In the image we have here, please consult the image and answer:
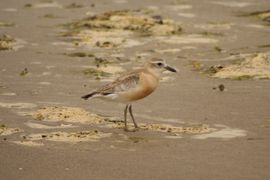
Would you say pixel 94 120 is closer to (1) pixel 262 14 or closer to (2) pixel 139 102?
(2) pixel 139 102

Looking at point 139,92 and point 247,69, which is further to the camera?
point 247,69

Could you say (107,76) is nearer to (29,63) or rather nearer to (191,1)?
(29,63)

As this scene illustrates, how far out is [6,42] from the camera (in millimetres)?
15906

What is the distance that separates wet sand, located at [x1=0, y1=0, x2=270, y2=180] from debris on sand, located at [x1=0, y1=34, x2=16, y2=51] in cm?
4

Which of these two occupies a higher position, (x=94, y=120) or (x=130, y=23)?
(x=130, y=23)

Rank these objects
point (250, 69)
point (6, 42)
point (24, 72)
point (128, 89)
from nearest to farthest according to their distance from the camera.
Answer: point (128, 89)
point (250, 69)
point (24, 72)
point (6, 42)

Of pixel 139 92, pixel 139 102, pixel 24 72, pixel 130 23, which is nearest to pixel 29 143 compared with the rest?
pixel 139 92

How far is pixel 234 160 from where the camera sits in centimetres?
845

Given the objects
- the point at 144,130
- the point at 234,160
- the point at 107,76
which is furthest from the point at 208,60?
the point at 234,160

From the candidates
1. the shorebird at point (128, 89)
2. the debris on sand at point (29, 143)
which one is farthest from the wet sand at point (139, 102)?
the shorebird at point (128, 89)

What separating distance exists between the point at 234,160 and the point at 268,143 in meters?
0.84

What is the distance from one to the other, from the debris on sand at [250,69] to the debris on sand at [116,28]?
2.97m

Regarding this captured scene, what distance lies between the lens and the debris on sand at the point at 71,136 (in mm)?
9359

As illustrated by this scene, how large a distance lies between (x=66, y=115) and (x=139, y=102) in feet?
4.89
